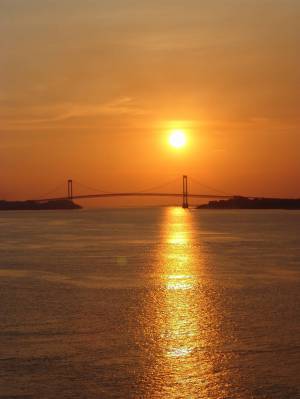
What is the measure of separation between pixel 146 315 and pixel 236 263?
12.1 m

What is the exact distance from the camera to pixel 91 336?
32.5ft

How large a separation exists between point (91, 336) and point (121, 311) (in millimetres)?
2471

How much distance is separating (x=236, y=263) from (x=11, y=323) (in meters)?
13.9

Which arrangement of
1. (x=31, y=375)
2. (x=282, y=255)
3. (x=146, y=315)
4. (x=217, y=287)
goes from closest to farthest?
1. (x=31, y=375)
2. (x=146, y=315)
3. (x=217, y=287)
4. (x=282, y=255)

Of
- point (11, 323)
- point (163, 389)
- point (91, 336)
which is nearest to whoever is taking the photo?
point (163, 389)

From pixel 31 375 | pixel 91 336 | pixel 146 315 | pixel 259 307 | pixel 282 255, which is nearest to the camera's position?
pixel 31 375

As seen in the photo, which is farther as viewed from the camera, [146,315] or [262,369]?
[146,315]

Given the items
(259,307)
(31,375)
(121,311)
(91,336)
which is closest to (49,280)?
(121,311)

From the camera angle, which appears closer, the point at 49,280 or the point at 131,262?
the point at 49,280

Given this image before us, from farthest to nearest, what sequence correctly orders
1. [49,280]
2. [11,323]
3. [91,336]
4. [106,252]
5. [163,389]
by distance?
[106,252]
[49,280]
[11,323]
[91,336]
[163,389]

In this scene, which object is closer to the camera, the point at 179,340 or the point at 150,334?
the point at 179,340

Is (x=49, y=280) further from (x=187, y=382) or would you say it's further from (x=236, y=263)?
(x=187, y=382)

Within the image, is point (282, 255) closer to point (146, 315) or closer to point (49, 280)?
point (49, 280)

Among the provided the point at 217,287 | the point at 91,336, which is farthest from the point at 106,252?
the point at 91,336
